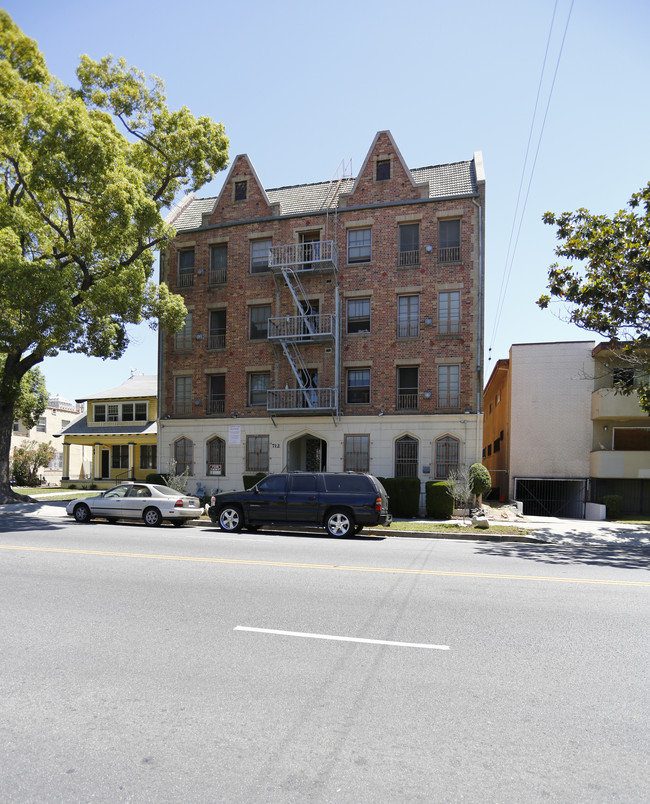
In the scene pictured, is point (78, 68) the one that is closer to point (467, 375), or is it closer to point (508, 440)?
→ point (467, 375)

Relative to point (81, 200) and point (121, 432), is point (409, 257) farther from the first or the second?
point (121, 432)

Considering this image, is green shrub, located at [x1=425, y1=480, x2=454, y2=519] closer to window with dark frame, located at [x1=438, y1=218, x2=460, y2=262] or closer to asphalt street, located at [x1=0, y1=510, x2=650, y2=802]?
window with dark frame, located at [x1=438, y1=218, x2=460, y2=262]

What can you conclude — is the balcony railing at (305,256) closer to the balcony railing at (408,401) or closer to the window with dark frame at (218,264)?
the window with dark frame at (218,264)

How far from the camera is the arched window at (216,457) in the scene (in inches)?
1051

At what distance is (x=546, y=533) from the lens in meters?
16.4

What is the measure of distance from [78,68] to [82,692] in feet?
84.3

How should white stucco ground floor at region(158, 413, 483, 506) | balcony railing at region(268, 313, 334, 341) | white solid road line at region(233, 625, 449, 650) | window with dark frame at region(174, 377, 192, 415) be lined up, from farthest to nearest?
window with dark frame at region(174, 377, 192, 415), balcony railing at region(268, 313, 334, 341), white stucco ground floor at region(158, 413, 483, 506), white solid road line at region(233, 625, 449, 650)

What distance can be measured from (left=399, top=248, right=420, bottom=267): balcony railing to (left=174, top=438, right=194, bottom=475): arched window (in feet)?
43.1

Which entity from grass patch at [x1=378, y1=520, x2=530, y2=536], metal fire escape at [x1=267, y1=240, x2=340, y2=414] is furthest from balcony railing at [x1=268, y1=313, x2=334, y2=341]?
grass patch at [x1=378, y1=520, x2=530, y2=536]

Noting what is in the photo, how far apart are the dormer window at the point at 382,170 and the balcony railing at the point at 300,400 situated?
9.97 metres

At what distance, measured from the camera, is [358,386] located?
993 inches

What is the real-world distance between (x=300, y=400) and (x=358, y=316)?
459cm

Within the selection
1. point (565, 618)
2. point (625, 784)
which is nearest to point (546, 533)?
point (565, 618)

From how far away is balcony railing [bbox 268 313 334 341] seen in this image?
24.8 m
